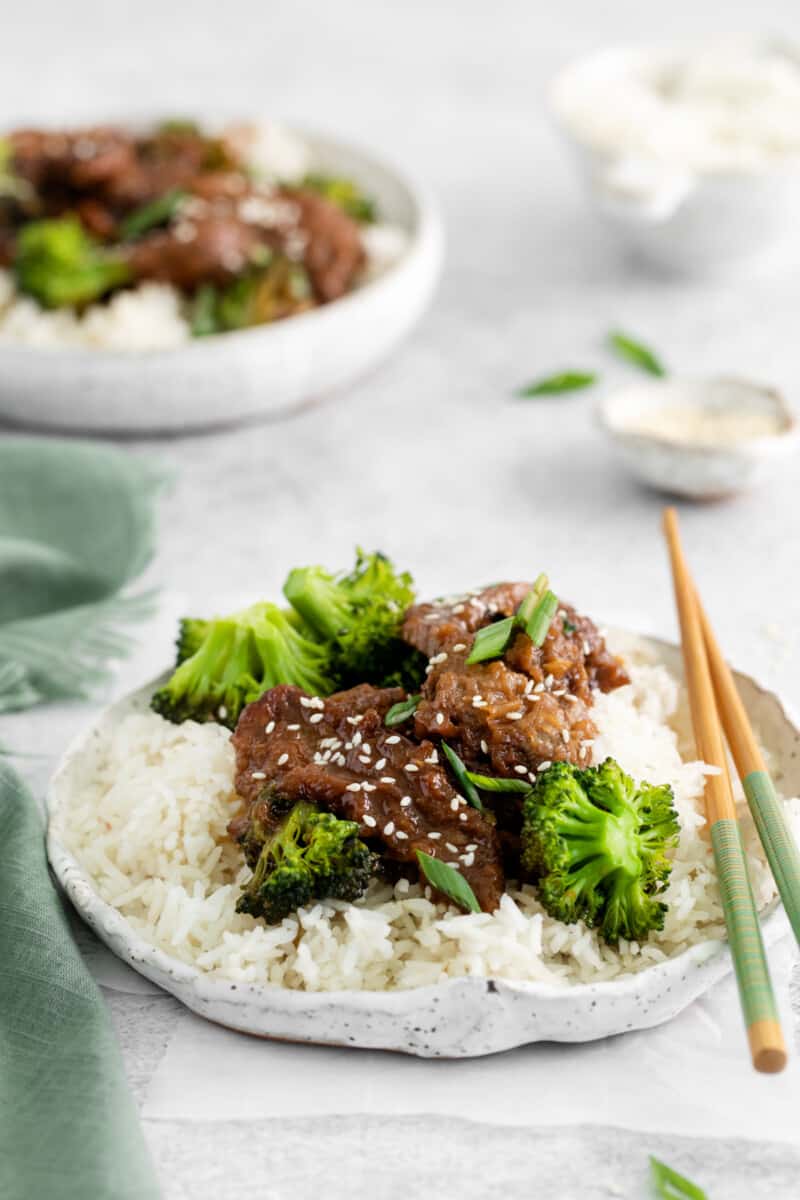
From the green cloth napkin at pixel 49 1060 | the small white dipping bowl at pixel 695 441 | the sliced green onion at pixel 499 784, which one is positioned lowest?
the green cloth napkin at pixel 49 1060

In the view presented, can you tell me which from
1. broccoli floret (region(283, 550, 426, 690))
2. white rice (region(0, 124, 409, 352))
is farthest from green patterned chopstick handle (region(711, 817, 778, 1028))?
white rice (region(0, 124, 409, 352))

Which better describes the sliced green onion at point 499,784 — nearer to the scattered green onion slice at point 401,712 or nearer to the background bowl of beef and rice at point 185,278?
the scattered green onion slice at point 401,712

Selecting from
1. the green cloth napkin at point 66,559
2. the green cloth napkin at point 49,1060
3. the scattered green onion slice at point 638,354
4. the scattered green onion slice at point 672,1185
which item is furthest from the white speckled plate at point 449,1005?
the scattered green onion slice at point 638,354

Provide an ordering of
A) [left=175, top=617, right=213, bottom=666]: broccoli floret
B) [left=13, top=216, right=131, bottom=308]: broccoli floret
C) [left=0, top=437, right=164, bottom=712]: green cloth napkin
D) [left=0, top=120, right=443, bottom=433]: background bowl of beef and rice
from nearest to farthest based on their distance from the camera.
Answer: [left=175, top=617, right=213, bottom=666]: broccoli floret
[left=0, top=437, right=164, bottom=712]: green cloth napkin
[left=0, top=120, right=443, bottom=433]: background bowl of beef and rice
[left=13, top=216, right=131, bottom=308]: broccoli floret

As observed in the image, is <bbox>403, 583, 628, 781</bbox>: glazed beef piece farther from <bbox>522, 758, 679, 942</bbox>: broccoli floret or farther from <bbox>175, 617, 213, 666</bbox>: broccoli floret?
<bbox>175, 617, 213, 666</bbox>: broccoli floret

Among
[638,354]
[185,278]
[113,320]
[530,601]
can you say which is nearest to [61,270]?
[113,320]

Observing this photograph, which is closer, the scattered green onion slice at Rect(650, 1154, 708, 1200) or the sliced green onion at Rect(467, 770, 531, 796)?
the scattered green onion slice at Rect(650, 1154, 708, 1200)

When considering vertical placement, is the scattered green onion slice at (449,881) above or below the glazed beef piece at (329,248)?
above
